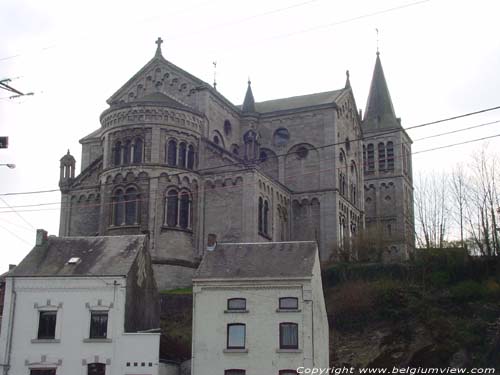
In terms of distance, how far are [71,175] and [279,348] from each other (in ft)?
105

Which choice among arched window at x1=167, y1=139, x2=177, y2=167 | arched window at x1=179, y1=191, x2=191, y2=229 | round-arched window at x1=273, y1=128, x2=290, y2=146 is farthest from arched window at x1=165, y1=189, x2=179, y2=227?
round-arched window at x1=273, y1=128, x2=290, y2=146

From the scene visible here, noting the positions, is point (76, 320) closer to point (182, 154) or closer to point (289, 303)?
point (289, 303)

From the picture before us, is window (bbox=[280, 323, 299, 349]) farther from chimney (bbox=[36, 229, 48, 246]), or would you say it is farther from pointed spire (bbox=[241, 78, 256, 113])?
pointed spire (bbox=[241, 78, 256, 113])

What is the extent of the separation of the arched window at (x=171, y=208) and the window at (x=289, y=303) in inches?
758

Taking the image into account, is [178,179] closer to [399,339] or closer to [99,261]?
[99,261]

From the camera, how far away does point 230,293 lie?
37.3 m

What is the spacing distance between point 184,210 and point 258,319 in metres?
20.3

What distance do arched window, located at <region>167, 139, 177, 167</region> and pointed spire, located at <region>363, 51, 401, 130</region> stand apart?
144 ft

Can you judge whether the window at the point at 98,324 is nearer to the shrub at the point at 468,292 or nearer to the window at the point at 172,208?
the window at the point at 172,208

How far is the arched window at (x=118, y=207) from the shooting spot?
178 feet

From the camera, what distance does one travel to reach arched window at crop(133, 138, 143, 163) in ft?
180

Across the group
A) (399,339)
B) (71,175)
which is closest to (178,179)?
(71,175)

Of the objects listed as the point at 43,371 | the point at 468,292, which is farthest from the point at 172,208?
the point at 468,292

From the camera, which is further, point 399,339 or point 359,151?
point 359,151
